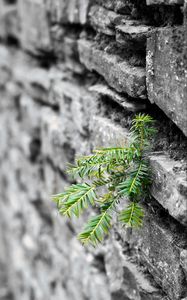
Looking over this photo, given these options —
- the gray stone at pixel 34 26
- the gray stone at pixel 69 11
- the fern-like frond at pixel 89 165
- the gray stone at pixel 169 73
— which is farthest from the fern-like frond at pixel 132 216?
the gray stone at pixel 34 26

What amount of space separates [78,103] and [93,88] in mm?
337

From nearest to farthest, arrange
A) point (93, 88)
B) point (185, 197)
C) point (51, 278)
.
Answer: point (185, 197), point (93, 88), point (51, 278)

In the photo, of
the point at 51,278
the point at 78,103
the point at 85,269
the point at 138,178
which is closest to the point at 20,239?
the point at 51,278

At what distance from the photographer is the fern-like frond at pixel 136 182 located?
1342 mm

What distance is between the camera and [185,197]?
4.18ft

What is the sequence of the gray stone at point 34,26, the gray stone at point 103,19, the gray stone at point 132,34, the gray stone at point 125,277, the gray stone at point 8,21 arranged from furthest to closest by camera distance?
the gray stone at point 8,21
the gray stone at point 34,26
the gray stone at point 103,19
the gray stone at point 125,277
the gray stone at point 132,34

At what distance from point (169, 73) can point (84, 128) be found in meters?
0.95

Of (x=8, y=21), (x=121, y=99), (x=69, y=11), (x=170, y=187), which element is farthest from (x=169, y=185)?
(x=8, y=21)

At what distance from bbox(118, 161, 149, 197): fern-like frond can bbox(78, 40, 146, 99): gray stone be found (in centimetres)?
24

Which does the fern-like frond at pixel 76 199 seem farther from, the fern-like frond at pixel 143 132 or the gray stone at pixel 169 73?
the gray stone at pixel 169 73

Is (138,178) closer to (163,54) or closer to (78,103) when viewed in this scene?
(163,54)

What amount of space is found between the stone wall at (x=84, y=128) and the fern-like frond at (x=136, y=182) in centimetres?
3

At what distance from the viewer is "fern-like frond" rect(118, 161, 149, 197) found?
4.40ft

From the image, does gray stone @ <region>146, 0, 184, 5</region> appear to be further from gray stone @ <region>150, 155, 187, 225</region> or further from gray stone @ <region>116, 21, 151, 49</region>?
gray stone @ <region>150, 155, 187, 225</region>
